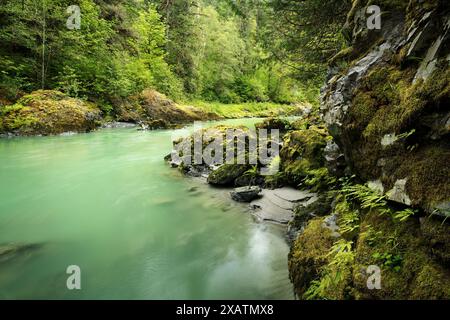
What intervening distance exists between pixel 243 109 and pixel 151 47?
46.5 feet

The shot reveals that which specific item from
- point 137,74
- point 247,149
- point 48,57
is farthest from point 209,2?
point 247,149

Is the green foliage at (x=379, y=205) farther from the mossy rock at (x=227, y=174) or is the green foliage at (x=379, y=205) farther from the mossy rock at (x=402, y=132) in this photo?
the mossy rock at (x=227, y=174)

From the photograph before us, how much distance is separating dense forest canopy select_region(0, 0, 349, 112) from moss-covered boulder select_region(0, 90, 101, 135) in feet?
4.41

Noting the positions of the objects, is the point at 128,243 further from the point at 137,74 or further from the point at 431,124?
the point at 137,74

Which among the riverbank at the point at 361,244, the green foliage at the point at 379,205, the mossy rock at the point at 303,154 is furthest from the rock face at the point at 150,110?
the green foliage at the point at 379,205

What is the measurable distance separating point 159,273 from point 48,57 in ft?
64.2

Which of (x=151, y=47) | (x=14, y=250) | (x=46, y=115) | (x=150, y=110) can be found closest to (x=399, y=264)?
(x=14, y=250)

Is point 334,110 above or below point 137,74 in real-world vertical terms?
below

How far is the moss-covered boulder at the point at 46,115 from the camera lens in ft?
48.4

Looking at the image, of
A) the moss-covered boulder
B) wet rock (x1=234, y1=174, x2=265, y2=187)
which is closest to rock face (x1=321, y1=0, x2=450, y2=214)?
wet rock (x1=234, y1=174, x2=265, y2=187)

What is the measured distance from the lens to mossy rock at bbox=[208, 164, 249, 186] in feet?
24.9

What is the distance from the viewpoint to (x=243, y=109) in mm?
38875

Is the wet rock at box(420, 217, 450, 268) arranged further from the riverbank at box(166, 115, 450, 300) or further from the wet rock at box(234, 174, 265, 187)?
the wet rock at box(234, 174, 265, 187)

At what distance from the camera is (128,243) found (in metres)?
4.60
